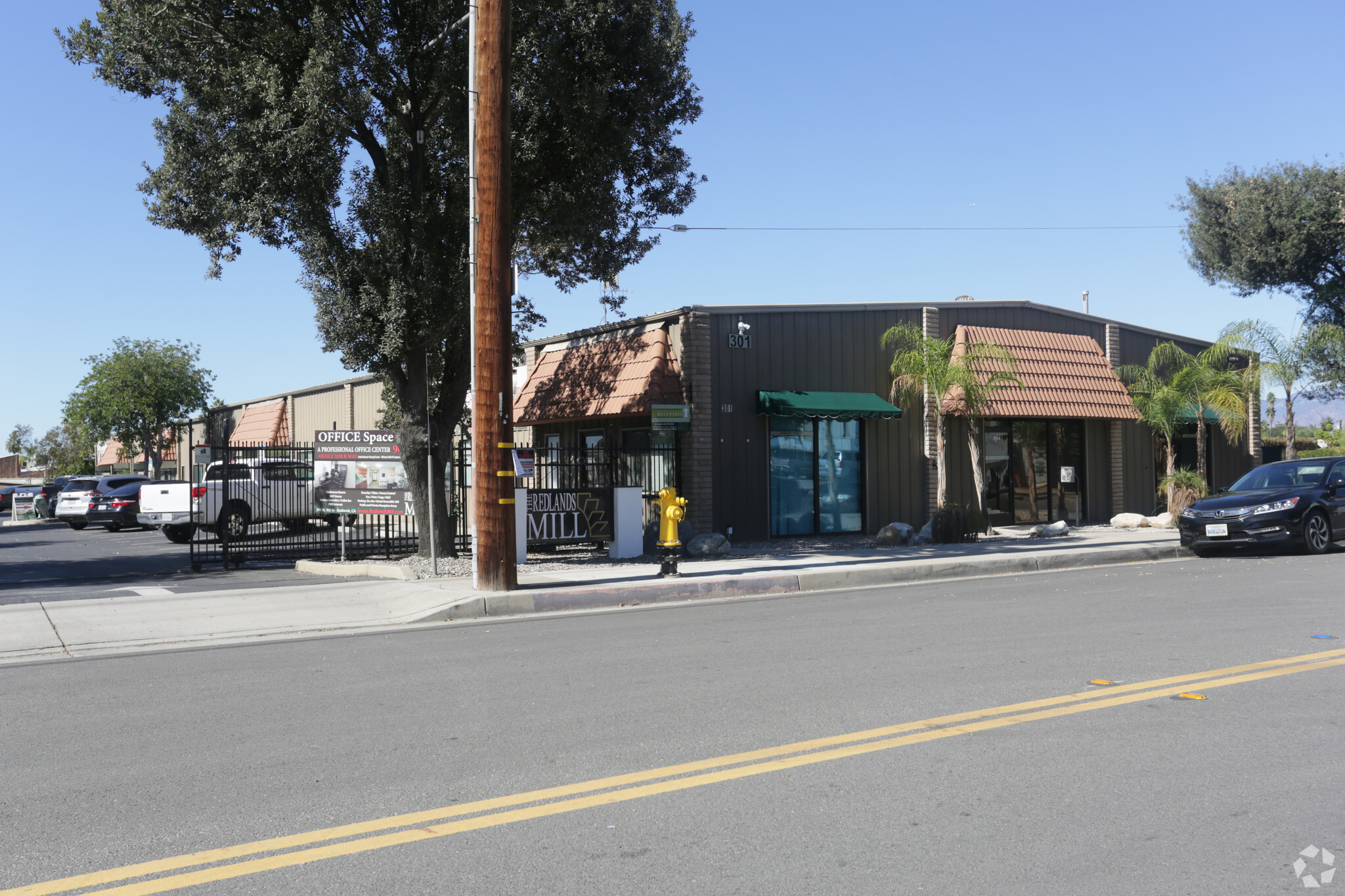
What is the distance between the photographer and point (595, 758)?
5.13 metres

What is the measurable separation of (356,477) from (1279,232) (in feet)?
112

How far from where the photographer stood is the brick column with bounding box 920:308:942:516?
2120 centimetres

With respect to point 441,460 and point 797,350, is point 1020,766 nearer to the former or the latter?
point 441,460

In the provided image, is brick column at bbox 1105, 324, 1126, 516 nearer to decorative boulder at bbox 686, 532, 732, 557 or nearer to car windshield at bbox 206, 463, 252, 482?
decorative boulder at bbox 686, 532, 732, 557

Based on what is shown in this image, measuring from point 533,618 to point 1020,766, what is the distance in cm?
666

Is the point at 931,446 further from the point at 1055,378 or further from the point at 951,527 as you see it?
the point at 1055,378

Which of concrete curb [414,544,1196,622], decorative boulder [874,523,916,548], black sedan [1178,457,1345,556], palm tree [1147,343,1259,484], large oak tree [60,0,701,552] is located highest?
large oak tree [60,0,701,552]

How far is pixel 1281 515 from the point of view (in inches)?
590

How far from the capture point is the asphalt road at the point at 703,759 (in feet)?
12.4

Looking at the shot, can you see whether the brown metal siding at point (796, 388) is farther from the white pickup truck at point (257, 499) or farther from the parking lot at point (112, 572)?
the white pickup truck at point (257, 499)

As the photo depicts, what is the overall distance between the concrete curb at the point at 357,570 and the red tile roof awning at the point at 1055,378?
1141 cm

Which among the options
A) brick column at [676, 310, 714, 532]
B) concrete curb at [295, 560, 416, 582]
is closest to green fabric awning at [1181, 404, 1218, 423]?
brick column at [676, 310, 714, 532]

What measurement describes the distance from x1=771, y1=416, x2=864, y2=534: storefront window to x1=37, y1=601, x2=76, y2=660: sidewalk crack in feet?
39.7

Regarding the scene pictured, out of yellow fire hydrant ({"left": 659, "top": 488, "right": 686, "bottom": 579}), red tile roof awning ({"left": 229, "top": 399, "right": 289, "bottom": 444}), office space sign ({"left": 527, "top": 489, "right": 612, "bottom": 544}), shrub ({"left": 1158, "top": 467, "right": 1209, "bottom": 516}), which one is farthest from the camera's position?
red tile roof awning ({"left": 229, "top": 399, "right": 289, "bottom": 444})
